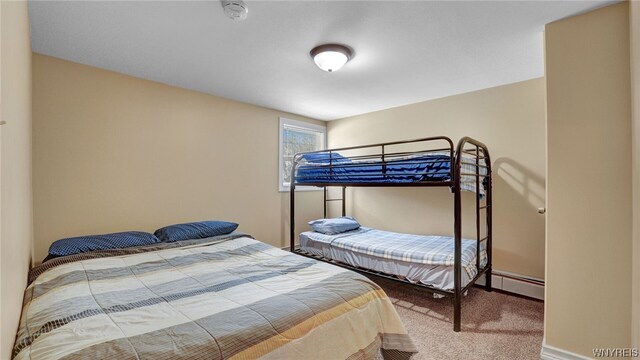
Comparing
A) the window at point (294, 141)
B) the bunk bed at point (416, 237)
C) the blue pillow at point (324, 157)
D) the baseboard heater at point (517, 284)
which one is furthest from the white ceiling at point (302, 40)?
the baseboard heater at point (517, 284)

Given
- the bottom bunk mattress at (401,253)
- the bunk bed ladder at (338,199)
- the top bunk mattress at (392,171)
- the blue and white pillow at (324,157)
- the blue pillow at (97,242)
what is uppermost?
the blue and white pillow at (324,157)

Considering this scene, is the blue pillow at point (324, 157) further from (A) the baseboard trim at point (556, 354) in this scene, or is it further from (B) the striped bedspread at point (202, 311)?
(A) the baseboard trim at point (556, 354)

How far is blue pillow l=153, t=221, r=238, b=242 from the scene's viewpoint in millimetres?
2584

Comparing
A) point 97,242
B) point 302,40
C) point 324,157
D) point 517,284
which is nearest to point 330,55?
point 302,40

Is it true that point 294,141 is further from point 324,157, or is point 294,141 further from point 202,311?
point 202,311

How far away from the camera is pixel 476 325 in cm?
228

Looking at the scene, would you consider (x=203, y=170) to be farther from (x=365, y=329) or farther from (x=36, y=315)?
(x=365, y=329)

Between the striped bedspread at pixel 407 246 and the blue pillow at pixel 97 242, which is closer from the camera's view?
the blue pillow at pixel 97 242

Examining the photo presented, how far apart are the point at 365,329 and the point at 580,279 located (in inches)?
56.6

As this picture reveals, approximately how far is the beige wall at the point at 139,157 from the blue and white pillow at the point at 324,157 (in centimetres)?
65

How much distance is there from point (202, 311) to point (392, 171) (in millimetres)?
2079

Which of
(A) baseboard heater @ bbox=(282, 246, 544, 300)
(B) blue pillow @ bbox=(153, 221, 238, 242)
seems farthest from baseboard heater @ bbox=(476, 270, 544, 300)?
(B) blue pillow @ bbox=(153, 221, 238, 242)

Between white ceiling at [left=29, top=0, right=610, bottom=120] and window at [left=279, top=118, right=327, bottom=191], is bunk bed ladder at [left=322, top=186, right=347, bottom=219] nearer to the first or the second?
window at [left=279, top=118, right=327, bottom=191]

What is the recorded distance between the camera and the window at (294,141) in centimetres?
405
